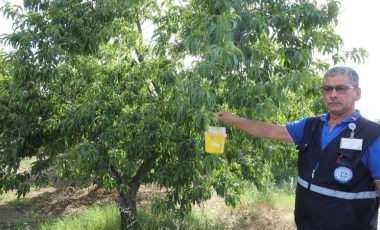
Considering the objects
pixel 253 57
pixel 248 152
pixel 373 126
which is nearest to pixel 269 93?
pixel 253 57

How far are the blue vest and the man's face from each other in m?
0.10

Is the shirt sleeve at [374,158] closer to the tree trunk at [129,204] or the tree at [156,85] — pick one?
the tree at [156,85]

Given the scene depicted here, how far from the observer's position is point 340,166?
83.5 inches

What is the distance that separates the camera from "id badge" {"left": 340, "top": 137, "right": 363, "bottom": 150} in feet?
6.82

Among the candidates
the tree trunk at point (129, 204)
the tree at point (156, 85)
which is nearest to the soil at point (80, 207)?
the tree trunk at point (129, 204)

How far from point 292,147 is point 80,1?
8.21 feet

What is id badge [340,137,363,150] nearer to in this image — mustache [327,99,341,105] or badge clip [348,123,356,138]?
badge clip [348,123,356,138]

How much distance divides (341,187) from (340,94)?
1.54ft

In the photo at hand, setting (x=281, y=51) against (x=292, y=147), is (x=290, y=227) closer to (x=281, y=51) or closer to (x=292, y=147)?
(x=292, y=147)

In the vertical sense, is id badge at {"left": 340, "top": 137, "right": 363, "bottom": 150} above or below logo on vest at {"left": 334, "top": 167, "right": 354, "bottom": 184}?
above

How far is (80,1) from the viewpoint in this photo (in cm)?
425

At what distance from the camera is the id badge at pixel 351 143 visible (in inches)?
81.9

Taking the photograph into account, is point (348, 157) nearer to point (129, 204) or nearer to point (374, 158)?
point (374, 158)

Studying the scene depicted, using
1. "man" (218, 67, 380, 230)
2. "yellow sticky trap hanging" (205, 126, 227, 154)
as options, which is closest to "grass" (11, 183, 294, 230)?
"yellow sticky trap hanging" (205, 126, 227, 154)
